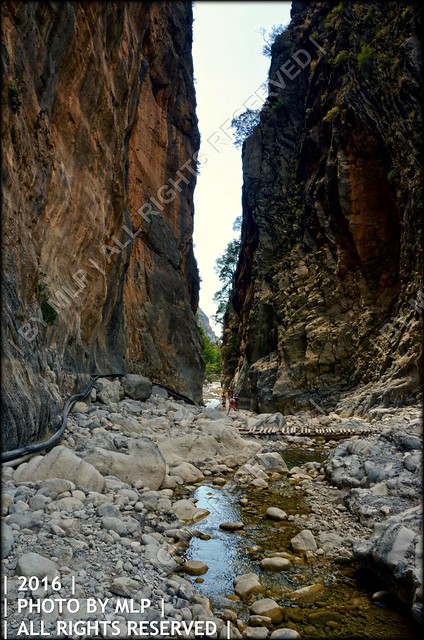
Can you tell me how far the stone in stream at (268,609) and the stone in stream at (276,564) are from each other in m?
0.70

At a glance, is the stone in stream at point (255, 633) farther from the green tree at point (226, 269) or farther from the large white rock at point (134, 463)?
the green tree at point (226, 269)

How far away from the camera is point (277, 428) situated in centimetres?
1420

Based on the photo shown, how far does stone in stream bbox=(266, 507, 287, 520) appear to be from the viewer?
586 cm

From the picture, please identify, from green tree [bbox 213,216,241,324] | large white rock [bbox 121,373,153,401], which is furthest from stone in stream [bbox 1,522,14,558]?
green tree [bbox 213,216,241,324]

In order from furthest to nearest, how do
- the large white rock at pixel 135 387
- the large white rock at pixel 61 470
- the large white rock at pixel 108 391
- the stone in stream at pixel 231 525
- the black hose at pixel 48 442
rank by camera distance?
1. the large white rock at pixel 135 387
2. the large white rock at pixel 108 391
3. the stone in stream at pixel 231 525
4. the large white rock at pixel 61 470
5. the black hose at pixel 48 442

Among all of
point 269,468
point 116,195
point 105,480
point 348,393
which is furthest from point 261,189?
point 105,480

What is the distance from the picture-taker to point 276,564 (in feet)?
14.3

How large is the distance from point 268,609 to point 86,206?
9378 millimetres

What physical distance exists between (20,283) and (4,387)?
72.1 inches

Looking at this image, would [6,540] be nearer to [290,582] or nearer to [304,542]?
[290,582]

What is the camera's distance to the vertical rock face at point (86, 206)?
591 cm

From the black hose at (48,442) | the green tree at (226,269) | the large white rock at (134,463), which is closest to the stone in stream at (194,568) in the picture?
the large white rock at (134,463)

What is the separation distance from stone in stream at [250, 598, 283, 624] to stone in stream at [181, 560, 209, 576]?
2.40ft

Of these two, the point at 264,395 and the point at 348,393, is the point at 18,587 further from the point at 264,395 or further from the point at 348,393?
the point at 264,395
